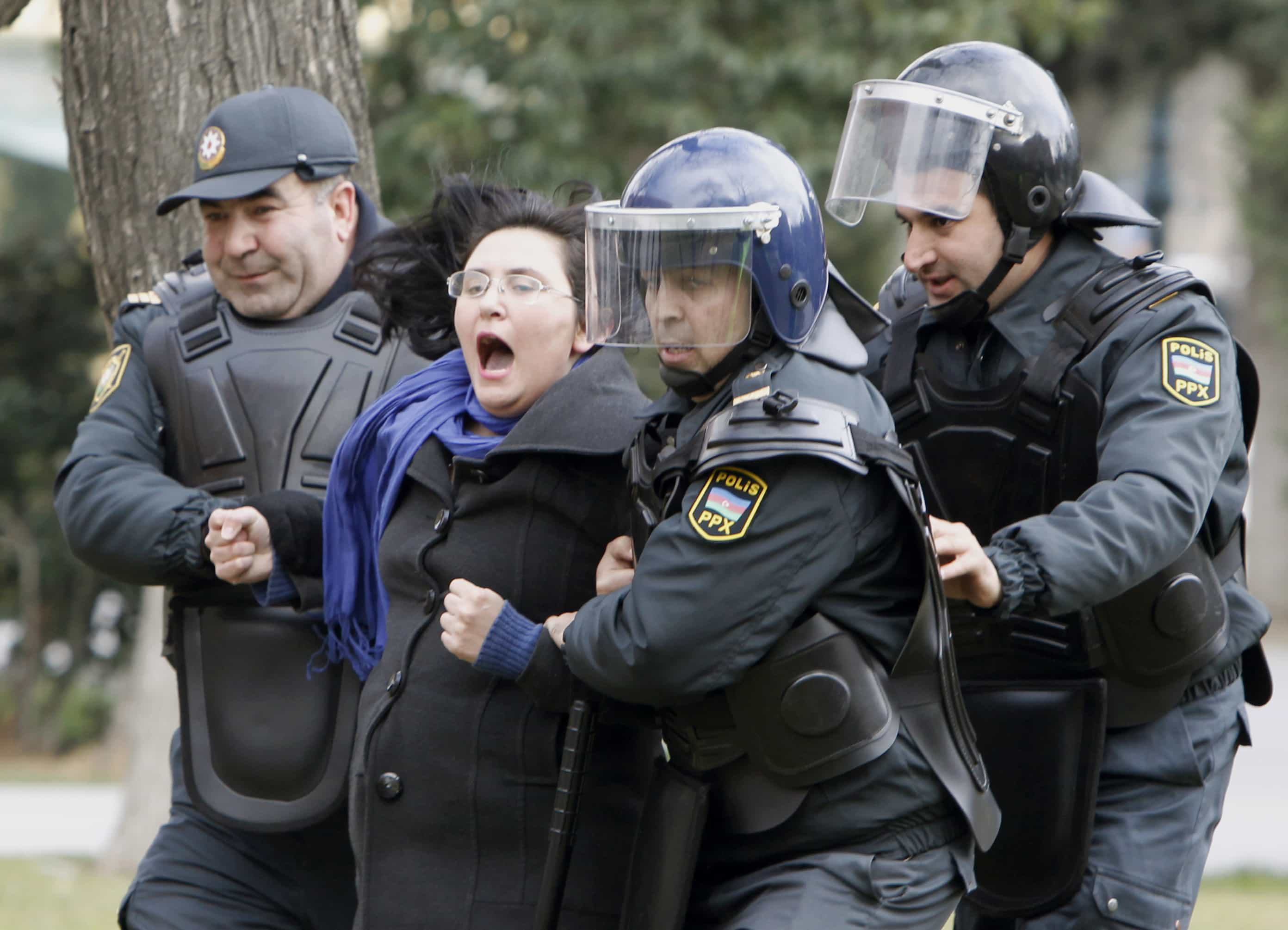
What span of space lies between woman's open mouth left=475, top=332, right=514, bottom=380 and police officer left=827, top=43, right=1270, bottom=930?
73cm

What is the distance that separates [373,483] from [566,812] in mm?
802

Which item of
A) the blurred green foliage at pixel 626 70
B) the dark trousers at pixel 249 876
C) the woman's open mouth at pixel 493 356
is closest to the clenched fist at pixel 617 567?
the woman's open mouth at pixel 493 356

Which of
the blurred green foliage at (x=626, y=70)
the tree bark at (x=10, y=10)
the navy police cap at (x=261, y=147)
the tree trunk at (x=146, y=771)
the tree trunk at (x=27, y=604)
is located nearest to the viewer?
the navy police cap at (x=261, y=147)

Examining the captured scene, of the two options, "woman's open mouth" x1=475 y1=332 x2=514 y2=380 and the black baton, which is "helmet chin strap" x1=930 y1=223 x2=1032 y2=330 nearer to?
"woman's open mouth" x1=475 y1=332 x2=514 y2=380

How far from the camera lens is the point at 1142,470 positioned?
9.73 feet

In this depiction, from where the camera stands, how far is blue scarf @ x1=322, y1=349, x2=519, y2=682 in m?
3.14

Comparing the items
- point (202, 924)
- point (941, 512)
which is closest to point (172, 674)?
point (202, 924)

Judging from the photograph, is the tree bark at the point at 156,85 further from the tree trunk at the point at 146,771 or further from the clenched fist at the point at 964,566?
the tree trunk at the point at 146,771

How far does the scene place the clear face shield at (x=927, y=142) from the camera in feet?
10.6

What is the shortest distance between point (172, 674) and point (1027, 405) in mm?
5064

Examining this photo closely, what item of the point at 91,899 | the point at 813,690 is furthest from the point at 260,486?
the point at 91,899

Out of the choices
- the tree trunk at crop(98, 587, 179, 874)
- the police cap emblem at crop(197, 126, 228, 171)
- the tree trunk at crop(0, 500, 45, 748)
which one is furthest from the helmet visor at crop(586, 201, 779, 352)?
the tree trunk at crop(0, 500, 45, 748)

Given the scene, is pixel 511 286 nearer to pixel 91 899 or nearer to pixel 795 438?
pixel 795 438

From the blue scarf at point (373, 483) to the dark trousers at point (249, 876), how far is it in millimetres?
434
